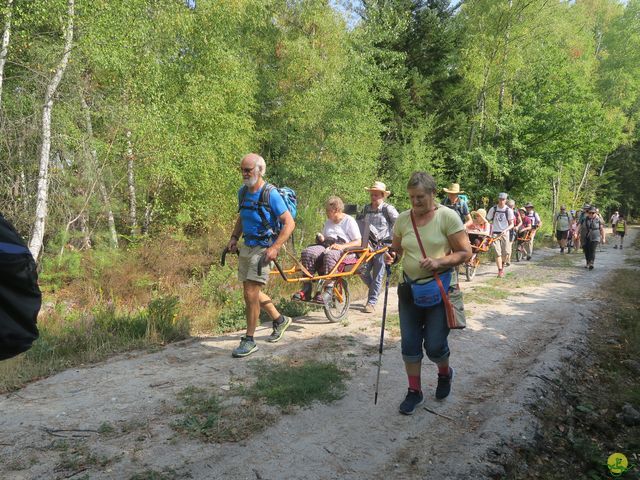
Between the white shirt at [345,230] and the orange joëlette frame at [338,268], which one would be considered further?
the white shirt at [345,230]

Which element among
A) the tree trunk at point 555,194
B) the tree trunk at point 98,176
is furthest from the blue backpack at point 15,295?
the tree trunk at point 555,194

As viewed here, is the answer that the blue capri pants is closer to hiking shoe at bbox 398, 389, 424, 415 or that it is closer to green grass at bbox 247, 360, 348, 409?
hiking shoe at bbox 398, 389, 424, 415

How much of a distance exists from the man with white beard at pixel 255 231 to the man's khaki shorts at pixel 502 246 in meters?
8.30

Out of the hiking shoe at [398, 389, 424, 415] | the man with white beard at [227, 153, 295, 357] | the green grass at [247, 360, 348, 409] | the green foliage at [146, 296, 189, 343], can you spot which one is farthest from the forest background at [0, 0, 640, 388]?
the hiking shoe at [398, 389, 424, 415]

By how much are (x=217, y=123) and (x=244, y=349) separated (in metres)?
9.64

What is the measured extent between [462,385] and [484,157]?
1767 centimetres

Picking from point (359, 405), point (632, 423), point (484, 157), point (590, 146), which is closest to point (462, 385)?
point (359, 405)

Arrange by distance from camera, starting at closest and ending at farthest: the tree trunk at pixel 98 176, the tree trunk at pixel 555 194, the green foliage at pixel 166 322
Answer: the green foliage at pixel 166 322, the tree trunk at pixel 98 176, the tree trunk at pixel 555 194

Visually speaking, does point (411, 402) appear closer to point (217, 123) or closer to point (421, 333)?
point (421, 333)

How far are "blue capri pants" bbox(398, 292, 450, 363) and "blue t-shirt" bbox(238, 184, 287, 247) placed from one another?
1839 millimetres

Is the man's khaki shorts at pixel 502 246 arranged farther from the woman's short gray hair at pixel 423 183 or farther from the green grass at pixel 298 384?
the woman's short gray hair at pixel 423 183

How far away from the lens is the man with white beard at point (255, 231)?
503cm

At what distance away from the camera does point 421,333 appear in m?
3.97

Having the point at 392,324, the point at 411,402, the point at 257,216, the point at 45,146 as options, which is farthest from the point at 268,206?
the point at 45,146
